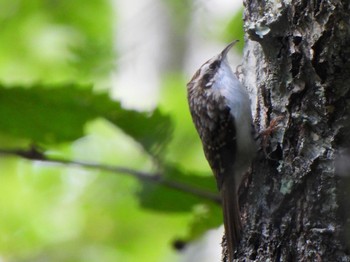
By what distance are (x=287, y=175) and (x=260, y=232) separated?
0.62ft

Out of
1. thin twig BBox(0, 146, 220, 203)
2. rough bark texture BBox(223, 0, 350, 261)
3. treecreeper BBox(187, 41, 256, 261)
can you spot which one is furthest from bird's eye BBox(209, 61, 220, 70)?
rough bark texture BBox(223, 0, 350, 261)

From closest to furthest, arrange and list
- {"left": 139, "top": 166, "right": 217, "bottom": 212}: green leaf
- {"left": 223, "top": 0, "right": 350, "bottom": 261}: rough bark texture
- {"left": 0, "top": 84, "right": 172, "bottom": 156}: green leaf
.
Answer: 1. {"left": 223, "top": 0, "right": 350, "bottom": 261}: rough bark texture
2. {"left": 0, "top": 84, "right": 172, "bottom": 156}: green leaf
3. {"left": 139, "top": 166, "right": 217, "bottom": 212}: green leaf

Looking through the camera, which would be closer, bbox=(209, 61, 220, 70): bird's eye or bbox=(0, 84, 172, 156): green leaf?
bbox=(0, 84, 172, 156): green leaf

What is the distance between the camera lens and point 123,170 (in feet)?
10.0

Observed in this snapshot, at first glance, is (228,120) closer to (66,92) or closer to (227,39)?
(66,92)

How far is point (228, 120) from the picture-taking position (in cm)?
301

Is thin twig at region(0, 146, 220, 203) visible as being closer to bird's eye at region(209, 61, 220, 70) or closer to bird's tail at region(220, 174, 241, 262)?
bird's tail at region(220, 174, 241, 262)

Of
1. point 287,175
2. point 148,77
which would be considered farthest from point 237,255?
point 148,77

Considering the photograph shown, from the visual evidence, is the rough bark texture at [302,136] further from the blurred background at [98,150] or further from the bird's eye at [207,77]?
the blurred background at [98,150]

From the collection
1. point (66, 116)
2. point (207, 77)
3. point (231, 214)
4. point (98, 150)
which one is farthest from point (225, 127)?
point (98, 150)

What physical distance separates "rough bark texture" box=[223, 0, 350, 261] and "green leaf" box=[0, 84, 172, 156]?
2.12 feet

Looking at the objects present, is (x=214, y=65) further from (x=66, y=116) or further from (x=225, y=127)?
(x=66, y=116)

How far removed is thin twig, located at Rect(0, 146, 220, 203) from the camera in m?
3.06

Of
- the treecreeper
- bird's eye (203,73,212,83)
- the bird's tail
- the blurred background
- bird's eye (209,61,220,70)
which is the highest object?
the blurred background
